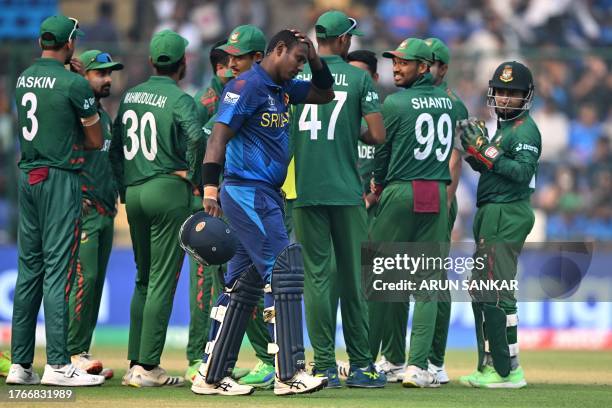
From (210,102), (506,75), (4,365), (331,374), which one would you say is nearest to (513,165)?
(506,75)

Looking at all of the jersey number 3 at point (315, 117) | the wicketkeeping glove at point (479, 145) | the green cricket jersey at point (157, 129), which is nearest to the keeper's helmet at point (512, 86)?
the wicketkeeping glove at point (479, 145)

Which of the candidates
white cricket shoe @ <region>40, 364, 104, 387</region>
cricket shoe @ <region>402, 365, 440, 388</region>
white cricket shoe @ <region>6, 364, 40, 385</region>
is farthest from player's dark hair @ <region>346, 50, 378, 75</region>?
white cricket shoe @ <region>6, 364, 40, 385</region>

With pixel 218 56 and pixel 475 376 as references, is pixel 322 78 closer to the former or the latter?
pixel 218 56

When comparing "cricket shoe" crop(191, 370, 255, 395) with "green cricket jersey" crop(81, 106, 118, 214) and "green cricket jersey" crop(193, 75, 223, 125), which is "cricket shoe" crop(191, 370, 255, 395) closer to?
"green cricket jersey" crop(81, 106, 118, 214)

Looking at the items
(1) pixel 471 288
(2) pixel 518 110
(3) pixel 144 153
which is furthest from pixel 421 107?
(3) pixel 144 153

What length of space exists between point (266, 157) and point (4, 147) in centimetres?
945

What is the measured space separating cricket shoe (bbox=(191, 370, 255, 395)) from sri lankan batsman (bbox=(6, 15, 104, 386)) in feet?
3.22

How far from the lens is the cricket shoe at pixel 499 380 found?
34.7 ft

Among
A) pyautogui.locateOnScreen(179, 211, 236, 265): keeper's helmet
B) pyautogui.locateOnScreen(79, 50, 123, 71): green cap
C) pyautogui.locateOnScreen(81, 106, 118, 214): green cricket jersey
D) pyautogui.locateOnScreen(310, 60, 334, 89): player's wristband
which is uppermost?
pyautogui.locateOnScreen(79, 50, 123, 71): green cap

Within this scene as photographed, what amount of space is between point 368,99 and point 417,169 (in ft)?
2.64

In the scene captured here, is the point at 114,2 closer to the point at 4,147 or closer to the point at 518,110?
the point at 4,147

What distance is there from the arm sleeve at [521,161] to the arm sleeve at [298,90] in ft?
6.55

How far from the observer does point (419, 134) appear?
1057cm

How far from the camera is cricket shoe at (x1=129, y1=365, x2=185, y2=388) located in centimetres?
1011
